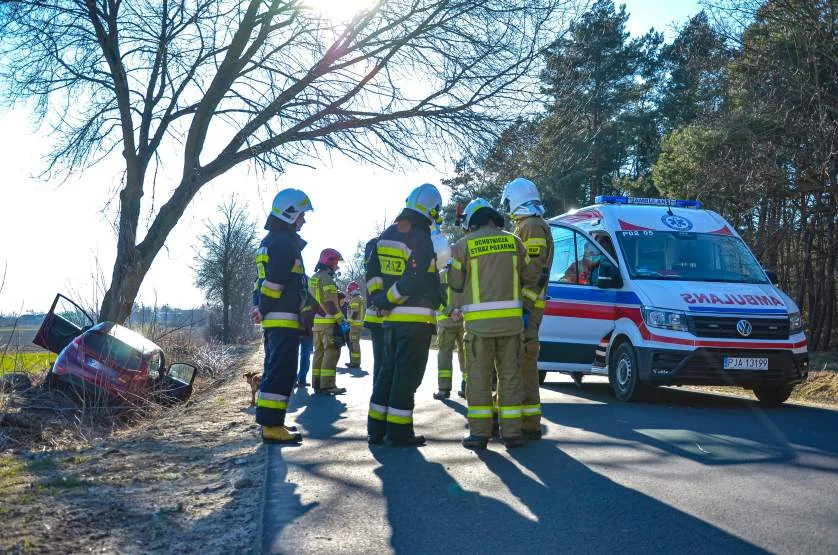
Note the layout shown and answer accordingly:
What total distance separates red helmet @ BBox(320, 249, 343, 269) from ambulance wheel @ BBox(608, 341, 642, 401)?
4.25 m

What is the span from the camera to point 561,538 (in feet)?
14.1

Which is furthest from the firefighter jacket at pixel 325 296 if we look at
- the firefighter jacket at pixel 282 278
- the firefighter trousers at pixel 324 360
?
the firefighter jacket at pixel 282 278

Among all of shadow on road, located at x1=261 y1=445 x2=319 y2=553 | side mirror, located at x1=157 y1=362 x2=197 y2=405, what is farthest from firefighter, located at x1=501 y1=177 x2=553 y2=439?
side mirror, located at x1=157 y1=362 x2=197 y2=405

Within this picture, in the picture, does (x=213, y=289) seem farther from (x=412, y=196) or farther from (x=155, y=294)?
(x=412, y=196)

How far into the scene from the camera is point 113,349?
37.3 feet

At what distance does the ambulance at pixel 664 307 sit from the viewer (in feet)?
30.5

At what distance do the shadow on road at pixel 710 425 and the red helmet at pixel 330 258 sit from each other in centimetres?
396

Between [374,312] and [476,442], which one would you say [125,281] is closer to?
[374,312]

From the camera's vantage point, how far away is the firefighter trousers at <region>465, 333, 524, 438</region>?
6.77 meters

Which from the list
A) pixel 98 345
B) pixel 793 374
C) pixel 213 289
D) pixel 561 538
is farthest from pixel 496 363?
pixel 213 289

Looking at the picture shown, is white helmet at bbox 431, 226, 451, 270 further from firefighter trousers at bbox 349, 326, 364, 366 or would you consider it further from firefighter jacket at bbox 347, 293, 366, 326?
firefighter jacket at bbox 347, 293, 366, 326

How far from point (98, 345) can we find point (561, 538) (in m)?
8.58

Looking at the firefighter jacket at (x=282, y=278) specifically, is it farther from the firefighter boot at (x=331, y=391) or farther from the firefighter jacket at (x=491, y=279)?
the firefighter boot at (x=331, y=391)

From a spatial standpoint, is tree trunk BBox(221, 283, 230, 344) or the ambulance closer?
the ambulance
